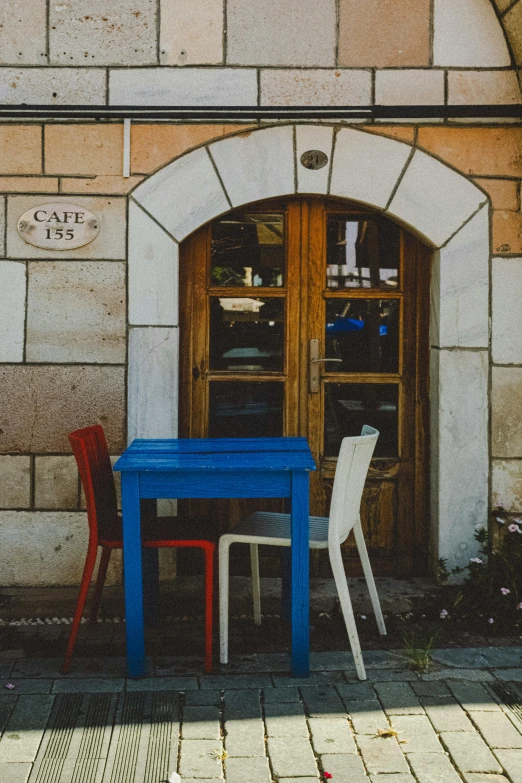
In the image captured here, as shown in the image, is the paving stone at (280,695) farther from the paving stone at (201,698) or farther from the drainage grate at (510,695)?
the drainage grate at (510,695)

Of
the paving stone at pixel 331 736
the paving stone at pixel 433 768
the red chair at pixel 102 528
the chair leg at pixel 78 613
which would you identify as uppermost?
the red chair at pixel 102 528

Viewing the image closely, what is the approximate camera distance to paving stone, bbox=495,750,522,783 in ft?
9.05

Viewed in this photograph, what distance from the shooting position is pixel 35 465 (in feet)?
15.3

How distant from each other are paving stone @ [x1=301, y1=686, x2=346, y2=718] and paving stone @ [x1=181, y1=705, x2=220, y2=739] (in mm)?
358

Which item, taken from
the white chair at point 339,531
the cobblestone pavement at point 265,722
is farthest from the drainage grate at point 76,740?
the white chair at point 339,531

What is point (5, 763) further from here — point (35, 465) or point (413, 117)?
point (413, 117)

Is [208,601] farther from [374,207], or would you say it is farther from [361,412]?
[374,207]

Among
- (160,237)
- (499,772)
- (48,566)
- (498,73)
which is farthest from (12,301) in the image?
(499,772)

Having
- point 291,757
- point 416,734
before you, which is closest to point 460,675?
point 416,734

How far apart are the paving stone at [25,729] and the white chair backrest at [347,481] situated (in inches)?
51.1

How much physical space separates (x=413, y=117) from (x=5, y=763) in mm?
3661

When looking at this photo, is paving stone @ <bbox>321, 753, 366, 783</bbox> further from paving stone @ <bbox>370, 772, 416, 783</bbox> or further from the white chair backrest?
the white chair backrest

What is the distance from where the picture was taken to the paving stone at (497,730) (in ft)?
9.76

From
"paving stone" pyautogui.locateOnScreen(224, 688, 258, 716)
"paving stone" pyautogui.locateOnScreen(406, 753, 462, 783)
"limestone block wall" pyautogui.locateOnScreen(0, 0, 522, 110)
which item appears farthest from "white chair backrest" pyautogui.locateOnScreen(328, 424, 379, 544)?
"limestone block wall" pyautogui.locateOnScreen(0, 0, 522, 110)
